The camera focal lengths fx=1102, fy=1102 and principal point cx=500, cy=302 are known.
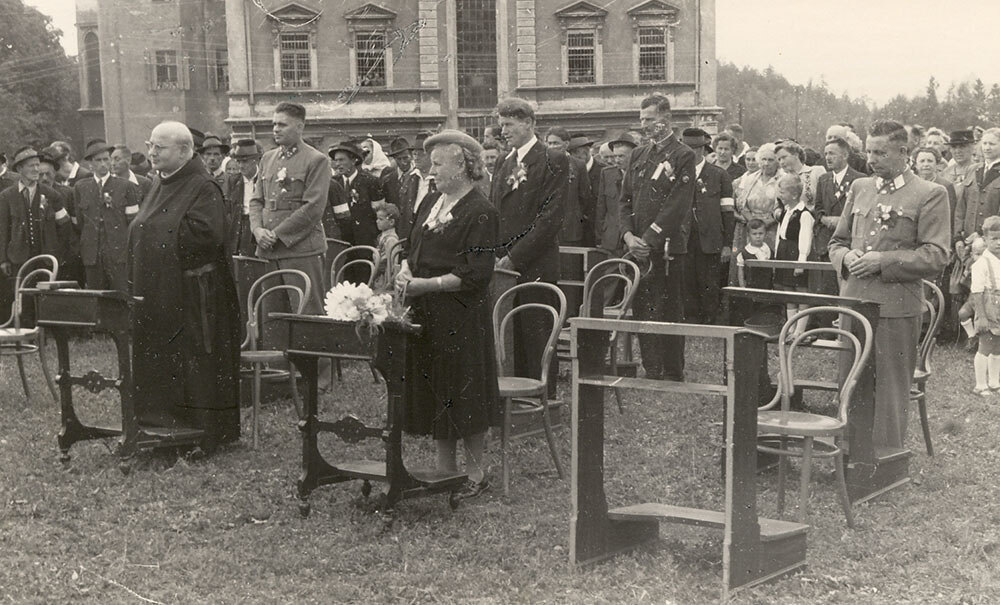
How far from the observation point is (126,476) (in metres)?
6.54

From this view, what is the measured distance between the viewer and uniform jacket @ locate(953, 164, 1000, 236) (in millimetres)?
10062

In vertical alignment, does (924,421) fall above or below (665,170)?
below

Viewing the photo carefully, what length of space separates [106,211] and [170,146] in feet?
→ 18.5

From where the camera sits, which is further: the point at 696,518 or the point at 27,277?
the point at 27,277

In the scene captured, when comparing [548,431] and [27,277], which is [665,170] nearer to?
[548,431]

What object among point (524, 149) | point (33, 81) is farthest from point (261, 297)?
point (33, 81)

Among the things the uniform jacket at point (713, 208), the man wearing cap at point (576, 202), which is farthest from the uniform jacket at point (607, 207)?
the uniform jacket at point (713, 208)

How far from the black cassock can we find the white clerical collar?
2035 millimetres

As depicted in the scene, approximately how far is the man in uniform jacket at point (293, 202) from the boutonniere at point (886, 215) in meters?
3.95

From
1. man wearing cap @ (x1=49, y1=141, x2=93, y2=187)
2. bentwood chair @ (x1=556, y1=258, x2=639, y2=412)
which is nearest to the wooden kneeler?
bentwood chair @ (x1=556, y1=258, x2=639, y2=412)

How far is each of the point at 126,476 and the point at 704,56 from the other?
25386 millimetres

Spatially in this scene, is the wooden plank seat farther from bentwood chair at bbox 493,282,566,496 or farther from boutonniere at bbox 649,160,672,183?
boutonniere at bbox 649,160,672,183

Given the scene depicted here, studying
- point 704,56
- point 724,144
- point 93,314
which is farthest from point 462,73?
point 93,314

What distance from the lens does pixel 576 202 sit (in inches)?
449
